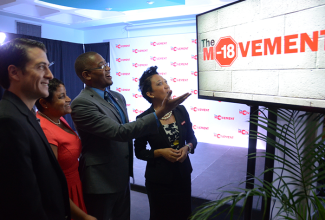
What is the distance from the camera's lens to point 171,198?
1636 mm

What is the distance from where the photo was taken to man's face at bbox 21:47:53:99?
35.8 inches

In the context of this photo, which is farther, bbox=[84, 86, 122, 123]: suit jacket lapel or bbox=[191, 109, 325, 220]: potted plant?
bbox=[84, 86, 122, 123]: suit jacket lapel

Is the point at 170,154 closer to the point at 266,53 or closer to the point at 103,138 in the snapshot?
the point at 103,138

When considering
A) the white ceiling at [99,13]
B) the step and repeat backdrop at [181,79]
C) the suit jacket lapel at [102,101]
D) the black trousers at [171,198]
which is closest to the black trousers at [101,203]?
the black trousers at [171,198]

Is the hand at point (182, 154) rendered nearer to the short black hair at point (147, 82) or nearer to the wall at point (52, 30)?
the short black hair at point (147, 82)

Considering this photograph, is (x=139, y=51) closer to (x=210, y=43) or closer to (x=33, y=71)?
(x=210, y=43)

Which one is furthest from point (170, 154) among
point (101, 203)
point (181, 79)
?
point (181, 79)

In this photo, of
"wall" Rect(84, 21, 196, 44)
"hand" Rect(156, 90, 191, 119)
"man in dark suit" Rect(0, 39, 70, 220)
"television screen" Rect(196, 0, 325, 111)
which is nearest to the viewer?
"man in dark suit" Rect(0, 39, 70, 220)

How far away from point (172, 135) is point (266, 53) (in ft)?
2.59

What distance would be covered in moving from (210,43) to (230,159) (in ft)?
8.91

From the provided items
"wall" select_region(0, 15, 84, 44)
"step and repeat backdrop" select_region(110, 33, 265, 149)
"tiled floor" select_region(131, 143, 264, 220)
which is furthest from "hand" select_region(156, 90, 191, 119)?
"wall" select_region(0, 15, 84, 44)

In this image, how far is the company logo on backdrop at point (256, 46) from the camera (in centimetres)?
117

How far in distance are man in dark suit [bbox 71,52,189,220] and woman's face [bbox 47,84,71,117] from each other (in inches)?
2.0

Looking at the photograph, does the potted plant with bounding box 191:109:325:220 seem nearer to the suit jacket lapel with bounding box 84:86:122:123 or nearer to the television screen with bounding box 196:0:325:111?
the television screen with bounding box 196:0:325:111
